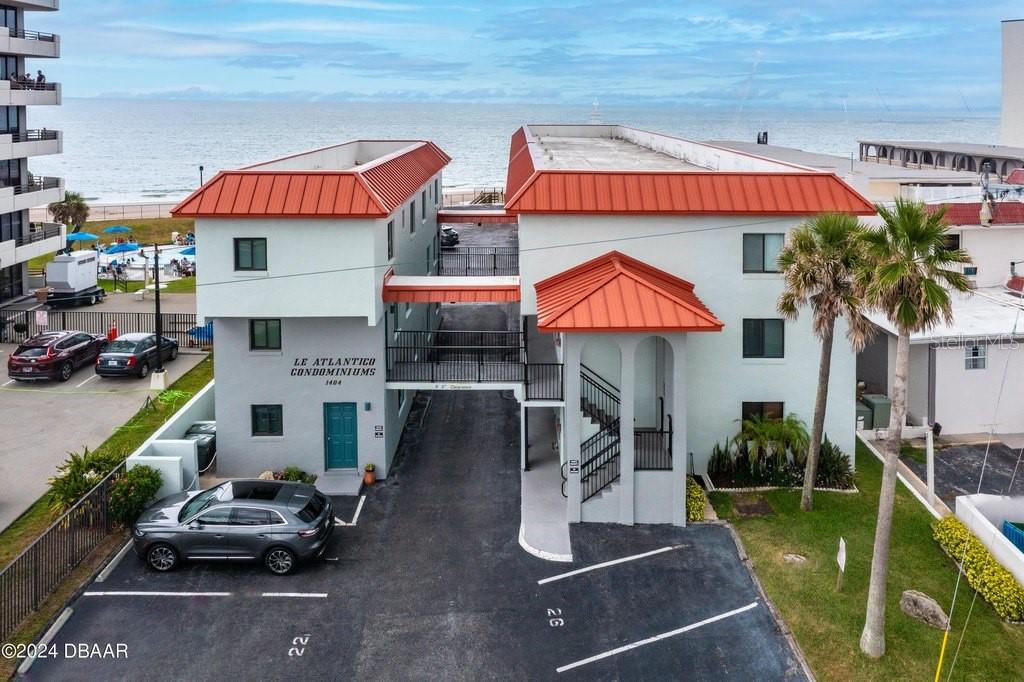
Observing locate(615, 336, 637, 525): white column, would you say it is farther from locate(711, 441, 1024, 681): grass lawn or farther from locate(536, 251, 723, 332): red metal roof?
locate(711, 441, 1024, 681): grass lawn

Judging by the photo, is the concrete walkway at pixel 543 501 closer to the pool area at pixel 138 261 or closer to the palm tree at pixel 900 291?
the palm tree at pixel 900 291

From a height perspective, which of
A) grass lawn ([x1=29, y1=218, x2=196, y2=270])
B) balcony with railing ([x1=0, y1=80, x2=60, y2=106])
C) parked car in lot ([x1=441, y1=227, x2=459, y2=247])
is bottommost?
parked car in lot ([x1=441, y1=227, x2=459, y2=247])

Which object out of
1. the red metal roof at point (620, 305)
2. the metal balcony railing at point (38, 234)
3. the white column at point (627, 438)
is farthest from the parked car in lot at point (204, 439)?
the metal balcony railing at point (38, 234)

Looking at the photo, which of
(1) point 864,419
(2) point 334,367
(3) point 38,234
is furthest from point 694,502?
(3) point 38,234

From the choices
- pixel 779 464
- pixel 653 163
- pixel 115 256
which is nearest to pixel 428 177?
pixel 653 163

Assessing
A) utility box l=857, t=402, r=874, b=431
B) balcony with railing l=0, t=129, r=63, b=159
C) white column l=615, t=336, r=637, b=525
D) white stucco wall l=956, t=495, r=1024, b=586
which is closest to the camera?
white stucco wall l=956, t=495, r=1024, b=586

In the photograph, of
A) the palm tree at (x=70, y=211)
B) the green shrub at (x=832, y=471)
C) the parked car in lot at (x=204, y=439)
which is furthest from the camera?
the palm tree at (x=70, y=211)

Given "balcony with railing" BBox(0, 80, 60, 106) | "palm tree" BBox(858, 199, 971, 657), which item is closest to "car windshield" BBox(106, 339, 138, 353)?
"balcony with railing" BBox(0, 80, 60, 106)
